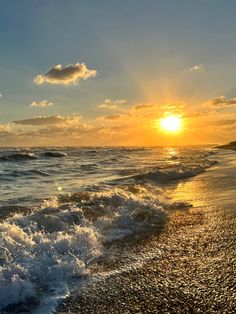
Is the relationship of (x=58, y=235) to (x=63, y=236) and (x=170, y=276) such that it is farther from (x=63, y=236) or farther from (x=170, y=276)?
(x=170, y=276)

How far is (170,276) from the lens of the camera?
5.28 metres

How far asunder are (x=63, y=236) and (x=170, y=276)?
2452 mm

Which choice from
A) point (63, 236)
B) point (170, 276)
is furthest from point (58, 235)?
point (170, 276)

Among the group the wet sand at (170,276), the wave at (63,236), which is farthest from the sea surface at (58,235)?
the wet sand at (170,276)

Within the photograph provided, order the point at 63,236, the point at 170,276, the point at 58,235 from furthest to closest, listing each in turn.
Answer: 1. the point at 58,235
2. the point at 63,236
3. the point at 170,276

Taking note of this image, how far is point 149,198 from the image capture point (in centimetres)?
1186

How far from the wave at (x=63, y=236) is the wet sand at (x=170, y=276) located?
41cm

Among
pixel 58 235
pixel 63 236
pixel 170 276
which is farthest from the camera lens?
pixel 58 235

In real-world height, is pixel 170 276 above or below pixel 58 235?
below

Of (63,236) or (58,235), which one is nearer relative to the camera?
(63,236)

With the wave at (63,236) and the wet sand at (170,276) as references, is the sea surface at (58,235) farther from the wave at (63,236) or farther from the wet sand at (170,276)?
the wet sand at (170,276)

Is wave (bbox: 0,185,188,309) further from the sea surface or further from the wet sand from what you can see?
the wet sand

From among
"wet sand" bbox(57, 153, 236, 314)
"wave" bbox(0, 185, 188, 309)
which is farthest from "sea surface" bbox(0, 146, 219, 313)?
Result: "wet sand" bbox(57, 153, 236, 314)

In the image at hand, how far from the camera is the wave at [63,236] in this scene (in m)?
5.12
